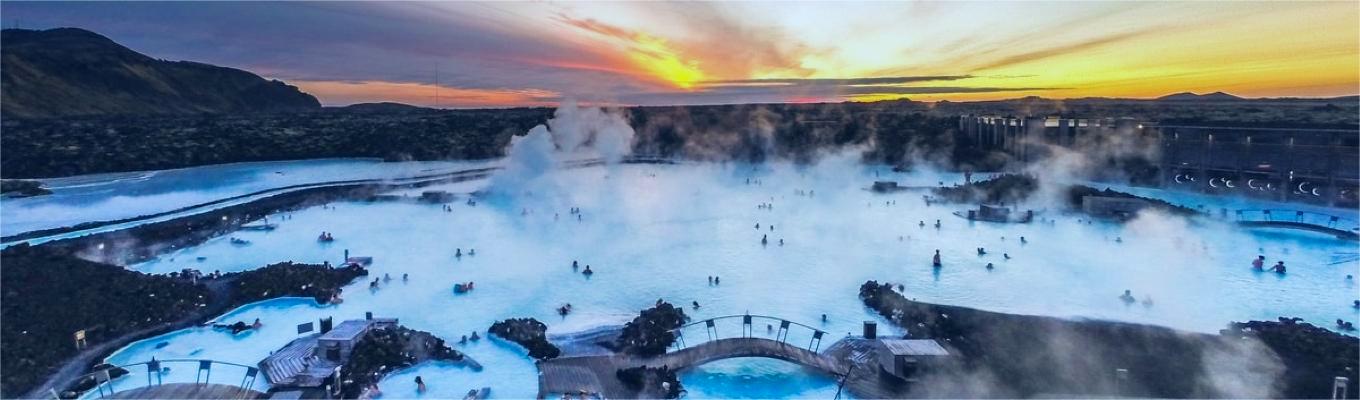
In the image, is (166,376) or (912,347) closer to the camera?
(912,347)

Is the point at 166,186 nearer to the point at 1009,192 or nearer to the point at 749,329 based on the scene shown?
the point at 749,329

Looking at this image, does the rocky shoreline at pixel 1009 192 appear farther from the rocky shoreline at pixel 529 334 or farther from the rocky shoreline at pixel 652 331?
the rocky shoreline at pixel 529 334

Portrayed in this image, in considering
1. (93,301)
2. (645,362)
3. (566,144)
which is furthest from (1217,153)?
(93,301)

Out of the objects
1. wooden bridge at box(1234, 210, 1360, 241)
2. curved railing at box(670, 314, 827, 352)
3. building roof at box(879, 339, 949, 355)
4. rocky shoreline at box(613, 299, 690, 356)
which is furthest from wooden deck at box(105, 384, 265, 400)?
wooden bridge at box(1234, 210, 1360, 241)

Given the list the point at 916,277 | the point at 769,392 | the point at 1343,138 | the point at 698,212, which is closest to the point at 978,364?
the point at 769,392

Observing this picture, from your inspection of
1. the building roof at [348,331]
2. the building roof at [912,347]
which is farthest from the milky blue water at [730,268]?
the building roof at [912,347]

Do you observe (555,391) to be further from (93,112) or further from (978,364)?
(93,112)
